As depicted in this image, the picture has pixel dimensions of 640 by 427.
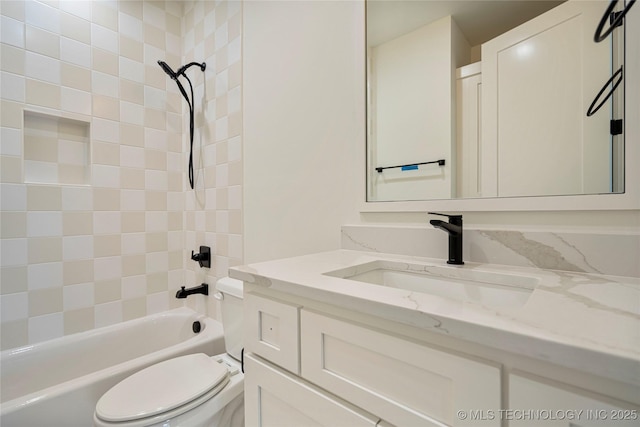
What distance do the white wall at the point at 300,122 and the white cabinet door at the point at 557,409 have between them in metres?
0.78

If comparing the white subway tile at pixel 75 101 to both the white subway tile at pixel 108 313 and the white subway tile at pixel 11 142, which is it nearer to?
the white subway tile at pixel 11 142

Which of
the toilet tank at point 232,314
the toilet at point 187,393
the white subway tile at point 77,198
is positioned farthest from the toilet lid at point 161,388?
the white subway tile at point 77,198

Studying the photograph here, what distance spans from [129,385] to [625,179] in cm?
158

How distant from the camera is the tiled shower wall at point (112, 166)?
135 cm

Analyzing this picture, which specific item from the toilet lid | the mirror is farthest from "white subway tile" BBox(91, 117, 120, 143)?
the mirror

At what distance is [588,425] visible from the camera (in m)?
0.33

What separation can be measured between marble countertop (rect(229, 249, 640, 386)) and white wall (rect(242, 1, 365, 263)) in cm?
54

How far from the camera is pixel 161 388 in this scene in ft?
3.18

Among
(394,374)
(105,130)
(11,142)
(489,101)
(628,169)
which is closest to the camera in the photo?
(394,374)

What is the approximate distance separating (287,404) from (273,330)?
163 mm

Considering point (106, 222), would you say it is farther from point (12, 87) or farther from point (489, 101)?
point (489, 101)

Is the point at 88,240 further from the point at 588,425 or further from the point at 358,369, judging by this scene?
the point at 588,425

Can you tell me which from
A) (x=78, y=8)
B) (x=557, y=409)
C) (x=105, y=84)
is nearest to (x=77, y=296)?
(x=105, y=84)

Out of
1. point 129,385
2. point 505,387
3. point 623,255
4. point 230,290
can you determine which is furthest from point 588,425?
point 129,385
